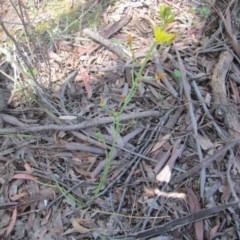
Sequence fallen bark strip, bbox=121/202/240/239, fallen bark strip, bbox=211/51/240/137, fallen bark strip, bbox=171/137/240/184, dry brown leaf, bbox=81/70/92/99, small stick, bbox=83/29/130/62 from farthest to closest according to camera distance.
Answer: small stick, bbox=83/29/130/62
dry brown leaf, bbox=81/70/92/99
fallen bark strip, bbox=211/51/240/137
fallen bark strip, bbox=171/137/240/184
fallen bark strip, bbox=121/202/240/239

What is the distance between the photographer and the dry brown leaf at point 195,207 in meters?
1.65

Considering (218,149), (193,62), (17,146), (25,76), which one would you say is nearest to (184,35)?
(193,62)

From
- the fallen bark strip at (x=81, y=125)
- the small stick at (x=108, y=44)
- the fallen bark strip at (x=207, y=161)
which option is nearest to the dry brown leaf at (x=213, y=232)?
the fallen bark strip at (x=207, y=161)

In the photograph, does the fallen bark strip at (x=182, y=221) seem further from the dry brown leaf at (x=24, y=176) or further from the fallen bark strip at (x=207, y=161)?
the dry brown leaf at (x=24, y=176)

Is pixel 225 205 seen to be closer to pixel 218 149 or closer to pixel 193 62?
pixel 218 149

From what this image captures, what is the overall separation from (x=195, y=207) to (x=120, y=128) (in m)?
0.51

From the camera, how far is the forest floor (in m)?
1.70

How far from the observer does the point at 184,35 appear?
2.29 metres

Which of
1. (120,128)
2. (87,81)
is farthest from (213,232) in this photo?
(87,81)

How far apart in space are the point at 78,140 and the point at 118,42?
25.7 inches

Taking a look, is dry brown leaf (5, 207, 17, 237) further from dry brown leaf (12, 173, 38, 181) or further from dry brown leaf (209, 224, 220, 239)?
dry brown leaf (209, 224, 220, 239)

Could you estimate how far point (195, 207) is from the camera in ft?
5.59

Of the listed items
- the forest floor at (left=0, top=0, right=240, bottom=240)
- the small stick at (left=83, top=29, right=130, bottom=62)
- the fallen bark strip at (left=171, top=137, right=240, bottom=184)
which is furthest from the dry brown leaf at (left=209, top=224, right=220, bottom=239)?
the small stick at (left=83, top=29, right=130, bottom=62)

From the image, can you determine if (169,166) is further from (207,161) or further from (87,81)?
(87,81)
